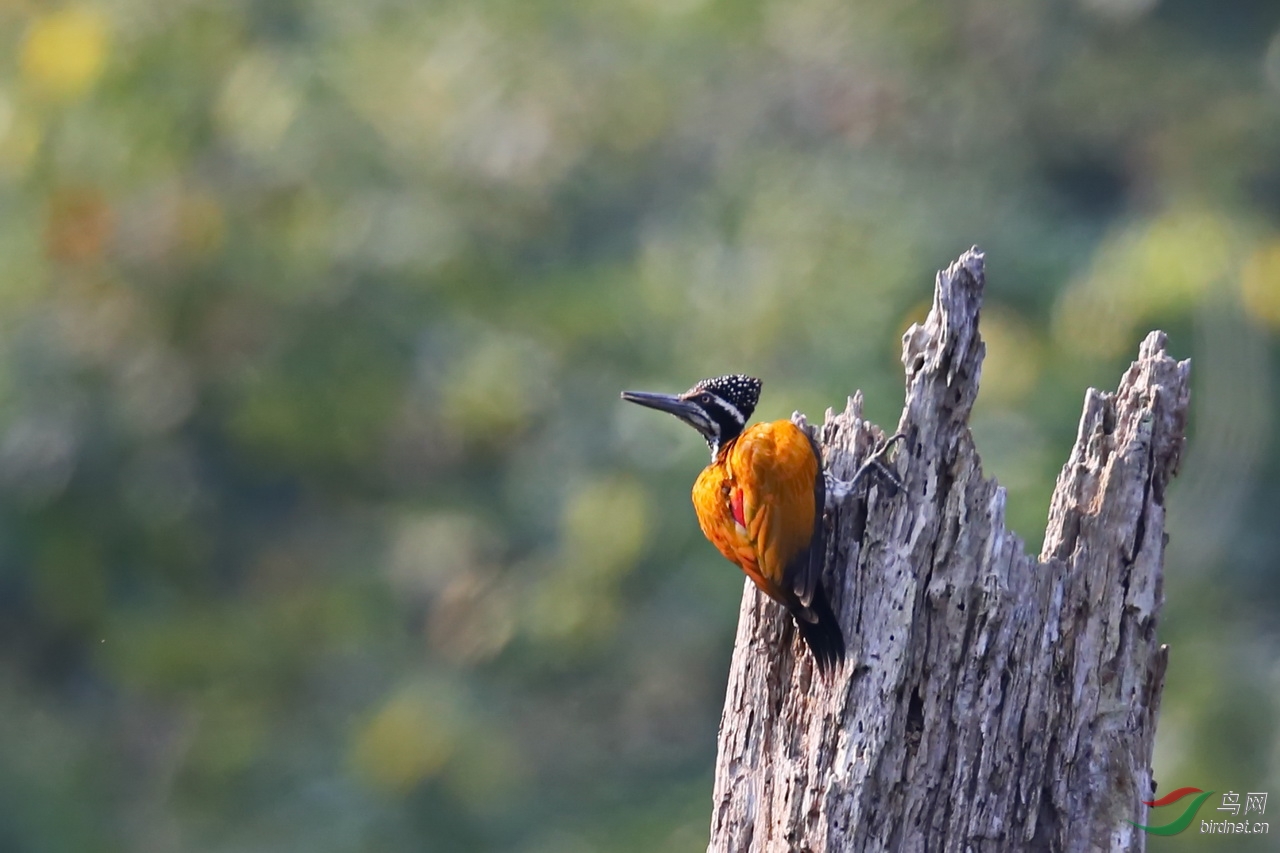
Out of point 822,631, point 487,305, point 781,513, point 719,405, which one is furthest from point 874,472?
point 487,305

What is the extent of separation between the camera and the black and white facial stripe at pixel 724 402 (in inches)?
173

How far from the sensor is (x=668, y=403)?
4.35m

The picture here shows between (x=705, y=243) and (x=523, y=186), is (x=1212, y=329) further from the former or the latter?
(x=523, y=186)

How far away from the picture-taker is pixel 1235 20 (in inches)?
394

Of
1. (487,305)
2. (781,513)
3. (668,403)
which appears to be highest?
(487,305)

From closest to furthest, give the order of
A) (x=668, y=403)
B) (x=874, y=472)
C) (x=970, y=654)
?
1. (x=970, y=654)
2. (x=874, y=472)
3. (x=668, y=403)

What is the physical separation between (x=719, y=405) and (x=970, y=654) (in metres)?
1.20

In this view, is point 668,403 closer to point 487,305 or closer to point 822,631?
point 822,631

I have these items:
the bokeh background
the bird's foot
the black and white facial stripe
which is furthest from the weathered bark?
the bokeh background

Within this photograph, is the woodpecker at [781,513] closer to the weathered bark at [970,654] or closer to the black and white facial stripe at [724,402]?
the weathered bark at [970,654]

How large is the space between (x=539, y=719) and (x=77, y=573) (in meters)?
3.55

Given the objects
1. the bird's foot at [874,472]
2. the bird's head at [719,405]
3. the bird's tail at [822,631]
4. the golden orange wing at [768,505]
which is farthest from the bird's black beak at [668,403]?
the bird's tail at [822,631]

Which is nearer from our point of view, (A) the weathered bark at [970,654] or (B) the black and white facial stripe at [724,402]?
(A) the weathered bark at [970,654]

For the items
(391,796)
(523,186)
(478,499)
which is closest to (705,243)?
(523,186)
